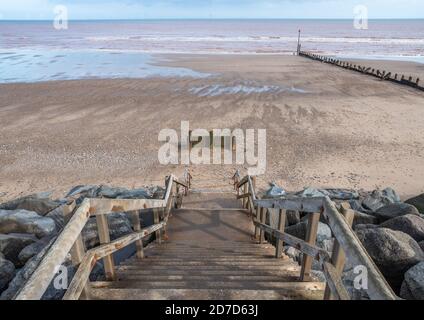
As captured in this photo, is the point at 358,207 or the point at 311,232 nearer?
the point at 311,232

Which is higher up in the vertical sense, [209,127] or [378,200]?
[209,127]

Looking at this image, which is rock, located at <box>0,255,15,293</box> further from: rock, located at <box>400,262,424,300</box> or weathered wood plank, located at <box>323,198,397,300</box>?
rock, located at <box>400,262,424,300</box>

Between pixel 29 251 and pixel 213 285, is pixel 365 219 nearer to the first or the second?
pixel 213 285

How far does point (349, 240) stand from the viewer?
6.79ft

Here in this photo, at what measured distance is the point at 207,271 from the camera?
12.2 ft

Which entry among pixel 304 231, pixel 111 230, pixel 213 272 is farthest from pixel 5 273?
pixel 304 231

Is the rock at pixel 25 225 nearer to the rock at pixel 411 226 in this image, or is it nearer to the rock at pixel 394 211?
the rock at pixel 411 226

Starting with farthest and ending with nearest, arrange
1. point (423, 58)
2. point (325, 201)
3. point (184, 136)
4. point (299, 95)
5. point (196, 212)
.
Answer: point (423, 58), point (299, 95), point (184, 136), point (196, 212), point (325, 201)

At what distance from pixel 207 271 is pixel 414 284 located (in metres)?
2.79

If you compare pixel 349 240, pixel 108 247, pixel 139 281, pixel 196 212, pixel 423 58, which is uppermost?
pixel 423 58

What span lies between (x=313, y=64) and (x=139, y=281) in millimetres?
41634

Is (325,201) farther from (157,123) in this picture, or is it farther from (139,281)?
(157,123)
